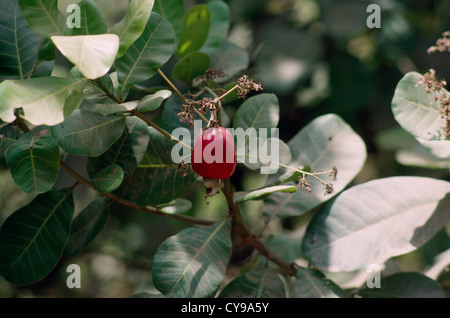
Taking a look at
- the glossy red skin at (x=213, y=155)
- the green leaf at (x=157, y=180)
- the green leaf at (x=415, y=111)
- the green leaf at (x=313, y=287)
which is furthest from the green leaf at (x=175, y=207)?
the green leaf at (x=415, y=111)

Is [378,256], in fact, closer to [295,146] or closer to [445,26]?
[295,146]

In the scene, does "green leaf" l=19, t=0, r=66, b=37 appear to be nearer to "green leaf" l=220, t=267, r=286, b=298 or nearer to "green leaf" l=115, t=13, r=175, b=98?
"green leaf" l=115, t=13, r=175, b=98

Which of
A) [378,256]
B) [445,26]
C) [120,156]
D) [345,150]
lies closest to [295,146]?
[345,150]

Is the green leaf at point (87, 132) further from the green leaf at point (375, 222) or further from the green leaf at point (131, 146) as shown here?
the green leaf at point (375, 222)

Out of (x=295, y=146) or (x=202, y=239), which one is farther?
(x=295, y=146)

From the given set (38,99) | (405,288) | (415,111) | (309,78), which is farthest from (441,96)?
(309,78)

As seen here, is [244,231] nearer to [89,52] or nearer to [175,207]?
[175,207]

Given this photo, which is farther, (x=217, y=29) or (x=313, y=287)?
(x=217, y=29)
